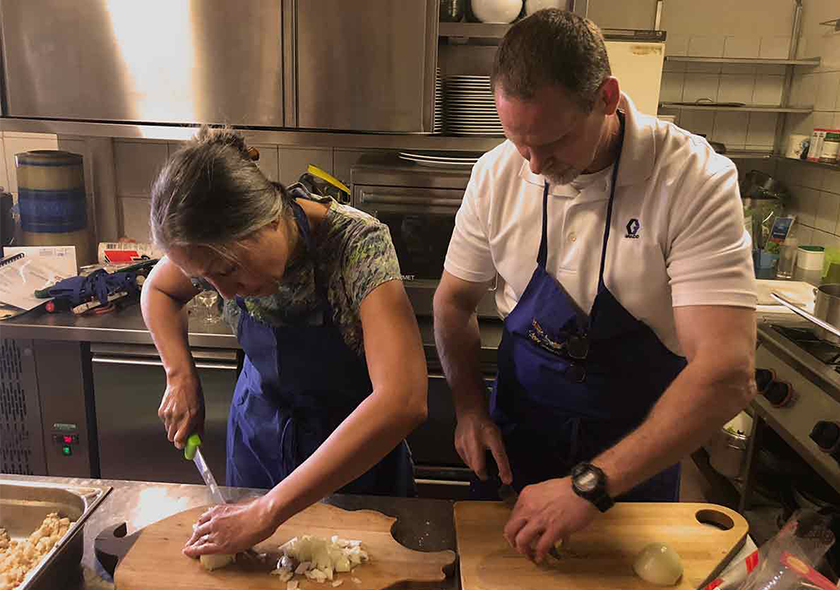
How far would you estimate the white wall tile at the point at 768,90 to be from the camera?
2.93 metres

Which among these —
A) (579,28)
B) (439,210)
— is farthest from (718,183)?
(439,210)

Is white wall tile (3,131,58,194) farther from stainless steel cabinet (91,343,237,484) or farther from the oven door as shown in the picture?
the oven door

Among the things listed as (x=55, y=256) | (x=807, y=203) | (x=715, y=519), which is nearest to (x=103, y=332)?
(x=55, y=256)

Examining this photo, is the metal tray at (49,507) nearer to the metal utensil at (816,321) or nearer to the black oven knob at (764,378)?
the metal utensil at (816,321)

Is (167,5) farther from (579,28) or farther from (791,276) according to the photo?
(791,276)

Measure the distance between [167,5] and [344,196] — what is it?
774 millimetres

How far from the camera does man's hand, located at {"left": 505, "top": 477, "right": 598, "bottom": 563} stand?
1.00 metres

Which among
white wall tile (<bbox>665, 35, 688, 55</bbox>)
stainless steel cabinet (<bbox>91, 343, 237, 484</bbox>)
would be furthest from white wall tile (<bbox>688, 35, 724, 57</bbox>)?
stainless steel cabinet (<bbox>91, 343, 237, 484</bbox>)

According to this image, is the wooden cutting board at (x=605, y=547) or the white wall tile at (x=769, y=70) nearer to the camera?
the wooden cutting board at (x=605, y=547)

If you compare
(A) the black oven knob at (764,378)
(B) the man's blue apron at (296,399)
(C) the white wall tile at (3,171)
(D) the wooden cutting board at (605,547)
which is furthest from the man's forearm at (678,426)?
(C) the white wall tile at (3,171)

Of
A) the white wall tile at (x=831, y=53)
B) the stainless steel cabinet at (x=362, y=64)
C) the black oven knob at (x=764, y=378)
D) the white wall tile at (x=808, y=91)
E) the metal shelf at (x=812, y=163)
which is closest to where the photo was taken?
the stainless steel cabinet at (x=362, y=64)

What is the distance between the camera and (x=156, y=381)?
2.16m

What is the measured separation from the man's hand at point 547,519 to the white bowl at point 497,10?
1.52m

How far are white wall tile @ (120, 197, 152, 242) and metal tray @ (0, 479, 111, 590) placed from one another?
1.71 metres
